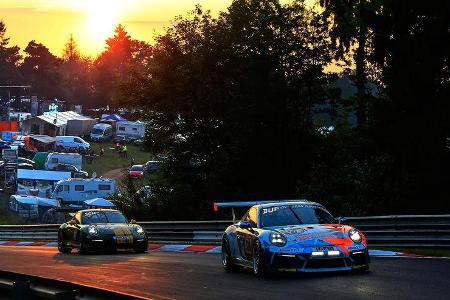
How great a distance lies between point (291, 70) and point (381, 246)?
20.7m

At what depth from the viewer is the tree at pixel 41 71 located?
6590 inches

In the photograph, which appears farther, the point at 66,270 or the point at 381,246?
the point at 381,246

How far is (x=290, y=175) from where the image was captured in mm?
38031

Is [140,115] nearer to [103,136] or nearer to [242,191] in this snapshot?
[242,191]

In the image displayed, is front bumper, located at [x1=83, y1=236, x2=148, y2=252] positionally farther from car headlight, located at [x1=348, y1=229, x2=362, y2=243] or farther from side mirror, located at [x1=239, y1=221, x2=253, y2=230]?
car headlight, located at [x1=348, y1=229, x2=362, y2=243]

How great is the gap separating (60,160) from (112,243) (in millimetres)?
56463

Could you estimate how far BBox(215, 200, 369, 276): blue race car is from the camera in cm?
1284

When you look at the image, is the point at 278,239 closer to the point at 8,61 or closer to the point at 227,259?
the point at 227,259

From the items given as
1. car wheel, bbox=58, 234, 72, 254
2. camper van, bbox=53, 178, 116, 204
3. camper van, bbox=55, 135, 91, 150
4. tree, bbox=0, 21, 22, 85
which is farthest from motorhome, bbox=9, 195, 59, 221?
tree, bbox=0, 21, 22, 85

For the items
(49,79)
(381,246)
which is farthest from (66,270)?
(49,79)

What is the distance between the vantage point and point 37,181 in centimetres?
6888

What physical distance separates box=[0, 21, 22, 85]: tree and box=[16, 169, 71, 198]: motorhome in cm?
9718

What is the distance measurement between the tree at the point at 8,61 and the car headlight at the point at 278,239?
156749 mm

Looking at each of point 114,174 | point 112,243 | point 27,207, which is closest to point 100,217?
point 112,243
